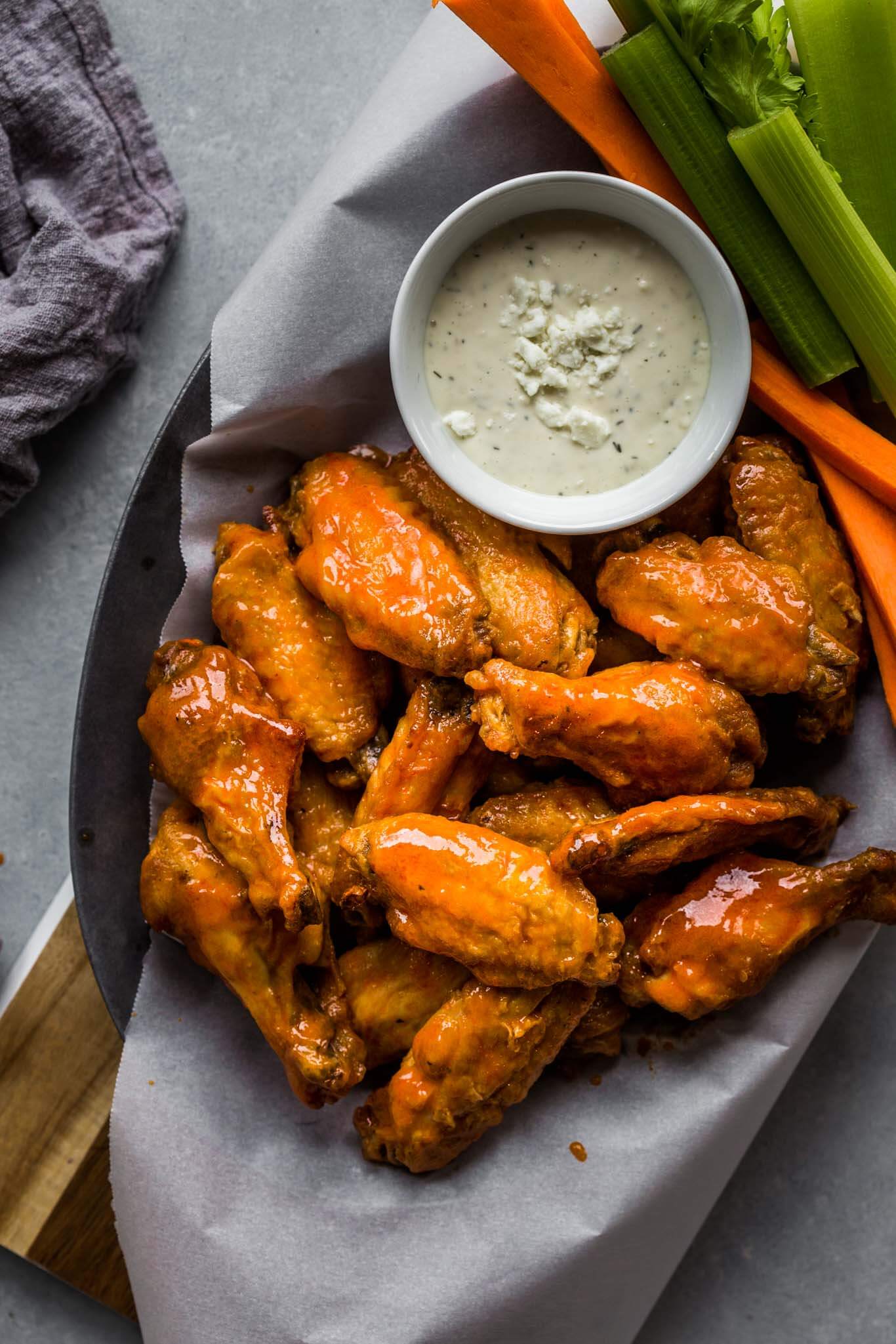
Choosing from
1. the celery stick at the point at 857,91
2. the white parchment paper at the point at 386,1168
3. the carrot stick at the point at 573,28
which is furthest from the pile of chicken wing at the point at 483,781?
the carrot stick at the point at 573,28

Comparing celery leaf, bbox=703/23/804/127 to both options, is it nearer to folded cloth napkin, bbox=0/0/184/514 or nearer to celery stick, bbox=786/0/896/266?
celery stick, bbox=786/0/896/266

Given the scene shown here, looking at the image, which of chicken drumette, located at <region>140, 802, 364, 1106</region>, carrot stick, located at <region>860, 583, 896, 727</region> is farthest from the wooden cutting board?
carrot stick, located at <region>860, 583, 896, 727</region>

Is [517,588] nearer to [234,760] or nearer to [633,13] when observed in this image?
[234,760]

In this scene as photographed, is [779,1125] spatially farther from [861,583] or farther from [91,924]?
[91,924]

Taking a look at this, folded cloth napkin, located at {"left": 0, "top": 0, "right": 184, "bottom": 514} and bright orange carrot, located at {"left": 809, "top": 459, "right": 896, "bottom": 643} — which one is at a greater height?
folded cloth napkin, located at {"left": 0, "top": 0, "right": 184, "bottom": 514}

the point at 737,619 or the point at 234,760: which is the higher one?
the point at 234,760

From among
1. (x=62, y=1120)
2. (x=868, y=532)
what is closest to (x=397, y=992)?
(x=62, y=1120)
